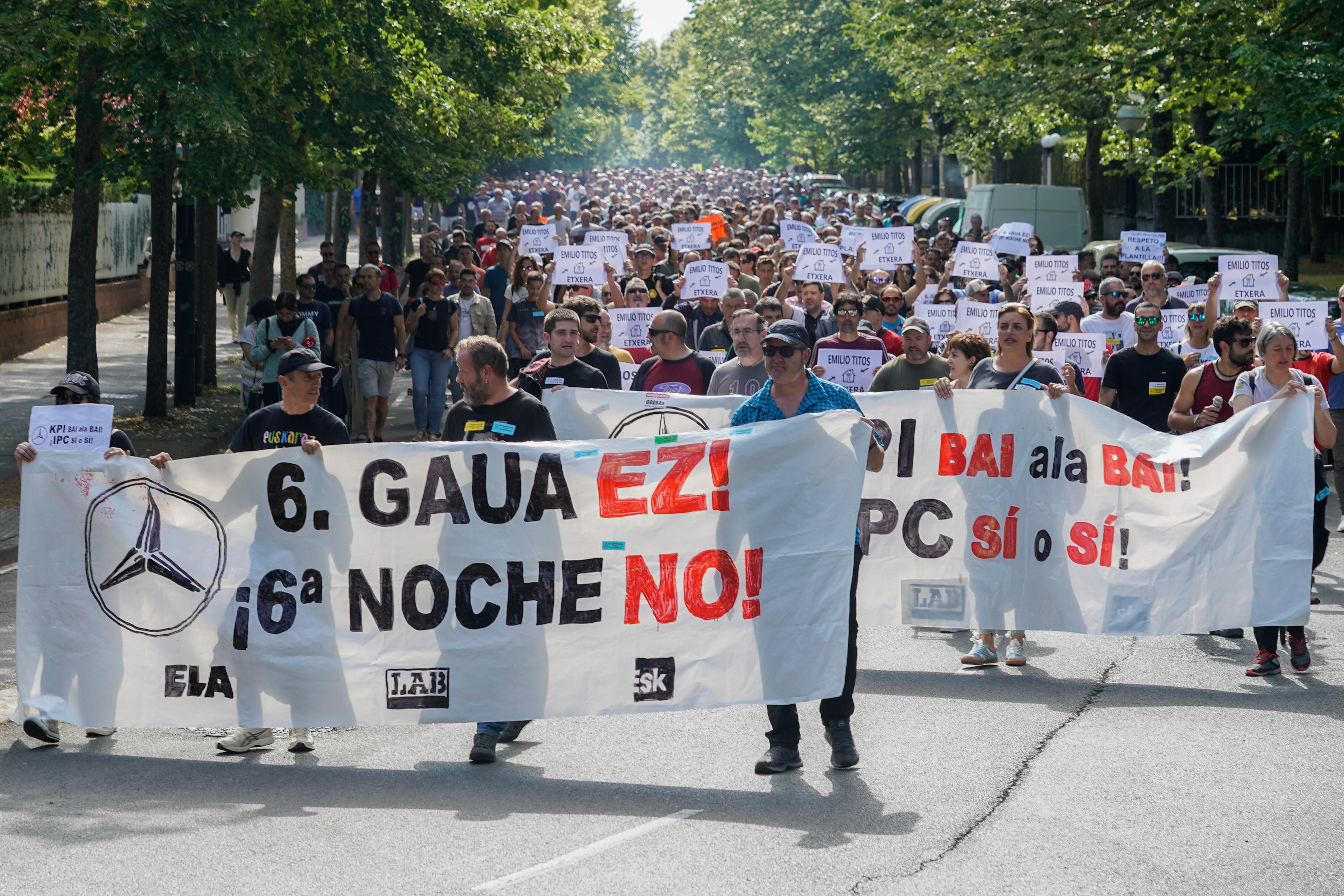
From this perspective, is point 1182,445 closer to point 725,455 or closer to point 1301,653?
point 1301,653

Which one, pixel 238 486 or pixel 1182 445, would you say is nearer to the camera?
pixel 238 486

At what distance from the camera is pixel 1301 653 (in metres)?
8.47

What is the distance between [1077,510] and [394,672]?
12.1 ft

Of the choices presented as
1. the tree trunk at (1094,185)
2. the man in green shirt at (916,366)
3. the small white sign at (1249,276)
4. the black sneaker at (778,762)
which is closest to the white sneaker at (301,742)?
the black sneaker at (778,762)

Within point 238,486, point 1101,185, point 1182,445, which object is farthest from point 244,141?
point 1101,185

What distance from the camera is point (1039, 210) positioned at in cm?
3036

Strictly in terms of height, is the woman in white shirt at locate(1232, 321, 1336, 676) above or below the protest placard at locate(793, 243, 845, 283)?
below

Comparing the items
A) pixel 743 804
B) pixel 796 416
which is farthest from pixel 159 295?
pixel 743 804

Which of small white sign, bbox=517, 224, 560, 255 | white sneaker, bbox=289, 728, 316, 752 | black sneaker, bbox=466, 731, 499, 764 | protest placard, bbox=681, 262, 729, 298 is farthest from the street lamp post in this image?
white sneaker, bbox=289, 728, 316, 752

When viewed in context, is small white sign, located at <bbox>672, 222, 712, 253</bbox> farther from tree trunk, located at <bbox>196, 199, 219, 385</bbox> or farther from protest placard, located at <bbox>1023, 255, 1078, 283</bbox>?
tree trunk, located at <bbox>196, 199, 219, 385</bbox>

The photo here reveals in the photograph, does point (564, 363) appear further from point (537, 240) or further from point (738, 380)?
point (537, 240)

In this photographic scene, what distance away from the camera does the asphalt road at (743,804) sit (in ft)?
18.2

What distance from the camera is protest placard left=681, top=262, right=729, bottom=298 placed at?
14695 millimetres

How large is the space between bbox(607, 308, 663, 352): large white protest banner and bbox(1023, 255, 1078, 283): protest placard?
4.02 metres
